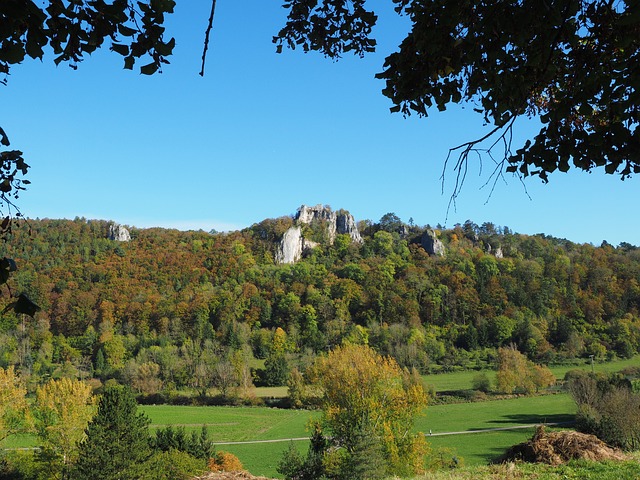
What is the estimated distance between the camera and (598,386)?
102 ft

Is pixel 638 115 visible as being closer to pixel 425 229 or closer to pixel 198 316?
pixel 198 316

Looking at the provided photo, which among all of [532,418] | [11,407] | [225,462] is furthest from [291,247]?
[225,462]

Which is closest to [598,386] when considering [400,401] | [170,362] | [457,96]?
[400,401]

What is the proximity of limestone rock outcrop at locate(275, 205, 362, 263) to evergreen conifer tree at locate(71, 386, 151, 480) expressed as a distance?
89246 mm

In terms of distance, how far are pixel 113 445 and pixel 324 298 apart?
71.3 meters

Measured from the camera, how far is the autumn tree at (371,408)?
21.0 meters

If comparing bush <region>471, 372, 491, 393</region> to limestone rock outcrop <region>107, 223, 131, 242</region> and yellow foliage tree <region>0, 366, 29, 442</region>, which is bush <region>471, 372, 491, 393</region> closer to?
yellow foliage tree <region>0, 366, 29, 442</region>

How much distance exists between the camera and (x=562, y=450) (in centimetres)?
852

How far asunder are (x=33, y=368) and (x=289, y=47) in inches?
2724

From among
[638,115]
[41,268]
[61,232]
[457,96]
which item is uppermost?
[61,232]

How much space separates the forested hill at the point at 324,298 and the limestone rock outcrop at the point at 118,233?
5.09 feet

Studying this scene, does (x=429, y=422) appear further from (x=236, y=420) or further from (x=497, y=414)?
(x=236, y=420)

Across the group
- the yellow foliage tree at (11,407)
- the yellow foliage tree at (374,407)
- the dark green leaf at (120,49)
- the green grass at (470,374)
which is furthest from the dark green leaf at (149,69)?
the green grass at (470,374)

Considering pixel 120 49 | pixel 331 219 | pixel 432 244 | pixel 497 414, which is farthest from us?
pixel 331 219
